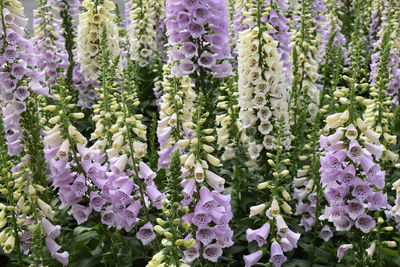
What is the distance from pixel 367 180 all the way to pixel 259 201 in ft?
4.83

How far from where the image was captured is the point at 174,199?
299 cm

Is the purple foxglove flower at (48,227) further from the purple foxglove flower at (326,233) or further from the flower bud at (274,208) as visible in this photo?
the purple foxglove flower at (326,233)

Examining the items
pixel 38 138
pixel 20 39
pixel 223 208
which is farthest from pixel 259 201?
pixel 20 39

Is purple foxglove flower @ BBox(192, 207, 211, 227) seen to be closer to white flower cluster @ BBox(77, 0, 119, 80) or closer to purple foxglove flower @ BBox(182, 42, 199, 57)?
purple foxglove flower @ BBox(182, 42, 199, 57)

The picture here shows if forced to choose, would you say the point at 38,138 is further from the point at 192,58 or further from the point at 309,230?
the point at 309,230

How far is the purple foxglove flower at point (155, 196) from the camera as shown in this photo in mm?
4137

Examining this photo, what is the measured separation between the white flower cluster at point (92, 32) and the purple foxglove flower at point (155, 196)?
3.15 metres

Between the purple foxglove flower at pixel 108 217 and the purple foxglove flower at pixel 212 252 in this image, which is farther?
the purple foxglove flower at pixel 108 217

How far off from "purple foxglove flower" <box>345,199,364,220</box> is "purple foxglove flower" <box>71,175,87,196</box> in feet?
6.33

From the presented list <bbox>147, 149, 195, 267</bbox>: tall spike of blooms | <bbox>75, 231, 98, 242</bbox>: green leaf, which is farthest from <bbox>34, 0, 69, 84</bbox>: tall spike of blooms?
<bbox>147, 149, 195, 267</bbox>: tall spike of blooms

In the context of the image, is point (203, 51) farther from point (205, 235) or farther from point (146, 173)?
point (205, 235)

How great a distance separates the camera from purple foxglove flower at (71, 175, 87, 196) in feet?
13.1

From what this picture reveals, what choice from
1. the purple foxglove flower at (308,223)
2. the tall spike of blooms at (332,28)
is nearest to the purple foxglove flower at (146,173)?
the purple foxglove flower at (308,223)

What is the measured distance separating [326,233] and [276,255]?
119 cm
